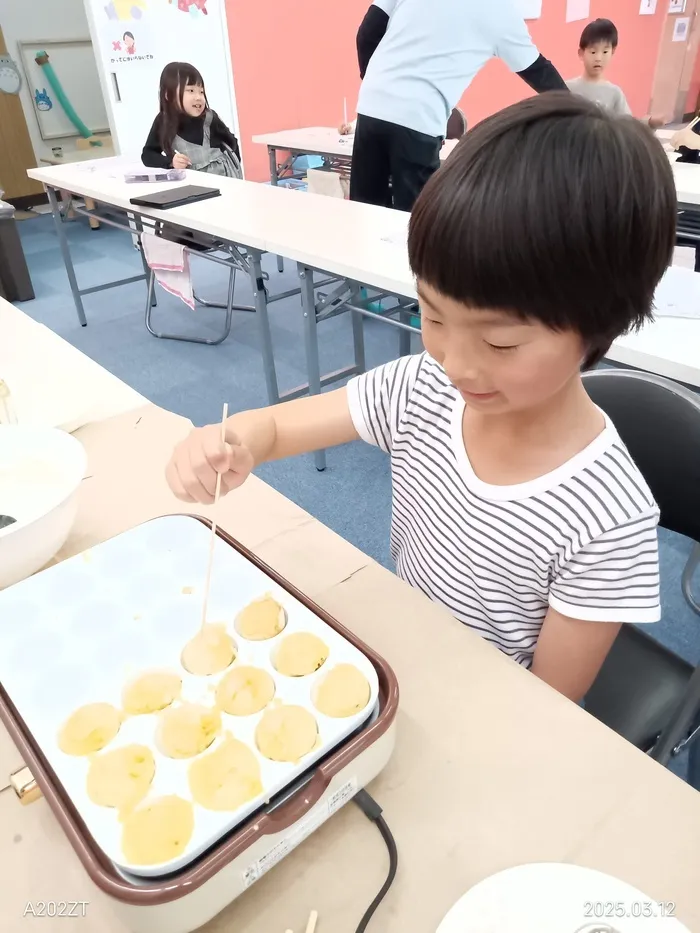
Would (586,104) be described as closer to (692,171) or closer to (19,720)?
(19,720)

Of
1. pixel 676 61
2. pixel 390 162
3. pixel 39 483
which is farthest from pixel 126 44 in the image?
pixel 676 61

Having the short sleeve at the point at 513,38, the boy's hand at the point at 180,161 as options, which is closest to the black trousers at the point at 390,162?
the short sleeve at the point at 513,38

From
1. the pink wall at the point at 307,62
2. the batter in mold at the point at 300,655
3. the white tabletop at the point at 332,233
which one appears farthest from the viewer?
the pink wall at the point at 307,62

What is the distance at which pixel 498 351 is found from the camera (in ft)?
1.73

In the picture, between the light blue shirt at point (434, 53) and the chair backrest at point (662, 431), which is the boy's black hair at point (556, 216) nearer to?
the chair backrest at point (662, 431)

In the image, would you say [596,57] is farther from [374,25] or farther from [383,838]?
[383,838]

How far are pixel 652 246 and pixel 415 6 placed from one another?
79.1 inches

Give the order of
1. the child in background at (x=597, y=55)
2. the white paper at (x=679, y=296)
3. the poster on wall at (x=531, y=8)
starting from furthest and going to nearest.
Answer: the poster on wall at (x=531, y=8), the child in background at (x=597, y=55), the white paper at (x=679, y=296)

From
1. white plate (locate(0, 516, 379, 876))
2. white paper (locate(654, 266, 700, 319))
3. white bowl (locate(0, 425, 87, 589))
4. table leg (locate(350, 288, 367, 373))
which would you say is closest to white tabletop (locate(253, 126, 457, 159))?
table leg (locate(350, 288, 367, 373))

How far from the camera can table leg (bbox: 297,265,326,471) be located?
6.17ft

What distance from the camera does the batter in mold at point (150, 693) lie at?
1.59 ft

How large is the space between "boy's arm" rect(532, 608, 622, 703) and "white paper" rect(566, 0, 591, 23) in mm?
6442

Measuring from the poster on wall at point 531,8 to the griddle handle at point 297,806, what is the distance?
6.16m

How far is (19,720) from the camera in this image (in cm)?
48
